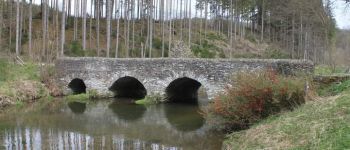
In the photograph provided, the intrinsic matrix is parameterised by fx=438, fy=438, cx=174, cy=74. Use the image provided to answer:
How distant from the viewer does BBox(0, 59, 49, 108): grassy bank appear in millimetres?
21516

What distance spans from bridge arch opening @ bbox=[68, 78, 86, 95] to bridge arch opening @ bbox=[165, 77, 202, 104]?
6.25 metres

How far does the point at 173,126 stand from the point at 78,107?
23.1ft

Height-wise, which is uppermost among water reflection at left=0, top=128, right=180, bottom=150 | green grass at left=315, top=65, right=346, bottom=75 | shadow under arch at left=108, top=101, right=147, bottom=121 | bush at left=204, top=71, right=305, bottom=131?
green grass at left=315, top=65, right=346, bottom=75

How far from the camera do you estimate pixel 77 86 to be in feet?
90.0

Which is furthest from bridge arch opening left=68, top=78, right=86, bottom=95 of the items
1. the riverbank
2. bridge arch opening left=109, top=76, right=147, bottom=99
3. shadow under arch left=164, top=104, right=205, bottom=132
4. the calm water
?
shadow under arch left=164, top=104, right=205, bottom=132

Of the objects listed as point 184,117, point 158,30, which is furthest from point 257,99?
point 158,30

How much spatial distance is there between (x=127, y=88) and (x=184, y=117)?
9.35 m

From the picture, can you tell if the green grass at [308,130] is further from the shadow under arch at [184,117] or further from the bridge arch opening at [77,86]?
the bridge arch opening at [77,86]

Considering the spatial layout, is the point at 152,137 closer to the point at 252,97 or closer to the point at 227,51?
the point at 252,97

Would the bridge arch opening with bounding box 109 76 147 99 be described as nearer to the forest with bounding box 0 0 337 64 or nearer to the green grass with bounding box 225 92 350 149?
the forest with bounding box 0 0 337 64

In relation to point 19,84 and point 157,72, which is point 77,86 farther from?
point 157,72

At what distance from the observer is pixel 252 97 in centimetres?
1394

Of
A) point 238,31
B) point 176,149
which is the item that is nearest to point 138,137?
point 176,149

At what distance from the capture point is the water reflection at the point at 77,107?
2072 cm
